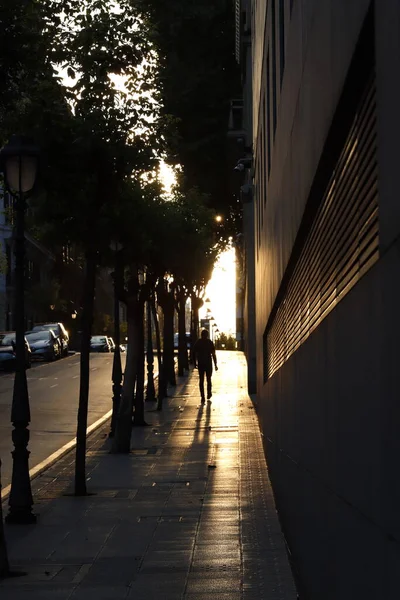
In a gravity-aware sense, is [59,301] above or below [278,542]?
above

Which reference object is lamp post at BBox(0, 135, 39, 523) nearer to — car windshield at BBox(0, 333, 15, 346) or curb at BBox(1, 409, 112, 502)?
curb at BBox(1, 409, 112, 502)

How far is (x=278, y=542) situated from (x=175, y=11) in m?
31.5

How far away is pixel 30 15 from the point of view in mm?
12148

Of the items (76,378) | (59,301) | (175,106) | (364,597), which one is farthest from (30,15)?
(59,301)

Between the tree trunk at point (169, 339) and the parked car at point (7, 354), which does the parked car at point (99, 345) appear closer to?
the parked car at point (7, 354)

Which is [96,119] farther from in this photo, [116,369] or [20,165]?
[116,369]

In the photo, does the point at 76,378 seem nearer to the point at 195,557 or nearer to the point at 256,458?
the point at 256,458

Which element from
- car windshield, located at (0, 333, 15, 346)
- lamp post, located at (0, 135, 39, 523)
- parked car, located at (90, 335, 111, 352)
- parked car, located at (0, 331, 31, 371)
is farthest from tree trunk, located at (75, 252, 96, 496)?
parked car, located at (90, 335, 111, 352)

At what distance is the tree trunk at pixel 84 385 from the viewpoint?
1504cm

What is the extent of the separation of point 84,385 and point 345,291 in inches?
412

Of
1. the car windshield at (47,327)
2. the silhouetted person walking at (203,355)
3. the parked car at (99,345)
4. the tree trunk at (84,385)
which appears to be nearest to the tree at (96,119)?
the tree trunk at (84,385)

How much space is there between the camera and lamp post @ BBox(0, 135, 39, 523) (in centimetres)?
1283

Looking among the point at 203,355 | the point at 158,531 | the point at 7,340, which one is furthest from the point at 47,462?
the point at 7,340

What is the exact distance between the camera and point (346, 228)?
5590 millimetres
